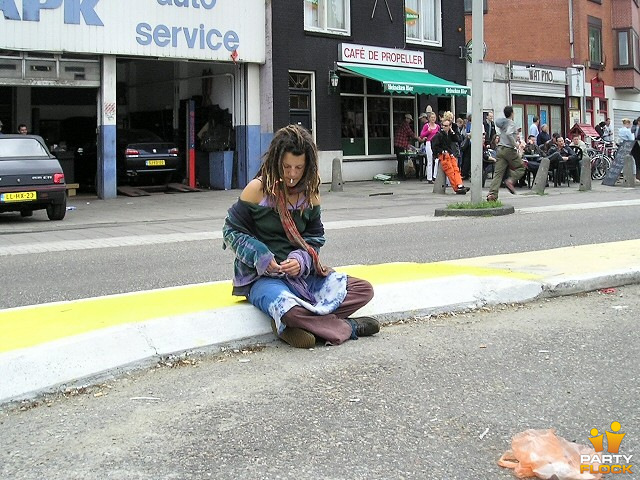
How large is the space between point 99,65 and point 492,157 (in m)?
10.3

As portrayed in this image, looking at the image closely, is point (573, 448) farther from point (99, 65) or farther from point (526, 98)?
point (526, 98)

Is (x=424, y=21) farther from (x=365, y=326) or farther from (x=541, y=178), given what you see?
(x=365, y=326)

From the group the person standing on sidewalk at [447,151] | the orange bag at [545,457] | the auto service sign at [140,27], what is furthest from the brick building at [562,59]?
the orange bag at [545,457]

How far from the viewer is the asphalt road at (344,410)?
3.58 metres

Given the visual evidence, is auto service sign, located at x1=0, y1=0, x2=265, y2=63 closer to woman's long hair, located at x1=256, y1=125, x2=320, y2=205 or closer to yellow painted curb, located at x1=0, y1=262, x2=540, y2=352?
yellow painted curb, located at x1=0, y1=262, x2=540, y2=352

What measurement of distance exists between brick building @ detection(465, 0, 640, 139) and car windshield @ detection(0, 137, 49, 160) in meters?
18.8

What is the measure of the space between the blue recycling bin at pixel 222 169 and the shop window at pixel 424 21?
7.68 metres

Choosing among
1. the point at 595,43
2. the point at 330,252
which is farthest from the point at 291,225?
the point at 595,43

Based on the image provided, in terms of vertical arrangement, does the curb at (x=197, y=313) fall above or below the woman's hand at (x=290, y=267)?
below

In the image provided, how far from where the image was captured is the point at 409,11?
26.6m

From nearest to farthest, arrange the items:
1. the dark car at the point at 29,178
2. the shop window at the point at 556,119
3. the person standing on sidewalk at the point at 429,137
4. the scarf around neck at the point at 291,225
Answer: the scarf around neck at the point at 291,225 → the dark car at the point at 29,178 → the person standing on sidewalk at the point at 429,137 → the shop window at the point at 556,119

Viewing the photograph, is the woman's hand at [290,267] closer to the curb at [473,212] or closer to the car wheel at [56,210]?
the curb at [473,212]

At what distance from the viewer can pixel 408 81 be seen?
24.7m

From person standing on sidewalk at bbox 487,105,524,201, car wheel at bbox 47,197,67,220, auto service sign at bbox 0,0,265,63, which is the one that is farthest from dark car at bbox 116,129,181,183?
person standing on sidewalk at bbox 487,105,524,201
